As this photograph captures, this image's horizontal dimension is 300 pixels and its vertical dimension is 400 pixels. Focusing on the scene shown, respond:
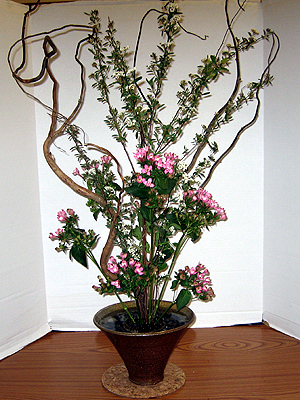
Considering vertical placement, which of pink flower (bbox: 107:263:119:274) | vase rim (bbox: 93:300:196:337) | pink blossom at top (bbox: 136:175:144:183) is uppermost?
pink blossom at top (bbox: 136:175:144:183)

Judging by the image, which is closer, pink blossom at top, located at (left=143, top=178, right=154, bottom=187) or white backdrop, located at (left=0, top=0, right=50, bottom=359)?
pink blossom at top, located at (left=143, top=178, right=154, bottom=187)

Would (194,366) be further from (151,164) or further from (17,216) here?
(17,216)

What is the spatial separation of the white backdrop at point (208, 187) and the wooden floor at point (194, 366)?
0.33 ft

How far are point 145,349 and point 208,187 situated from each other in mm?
636

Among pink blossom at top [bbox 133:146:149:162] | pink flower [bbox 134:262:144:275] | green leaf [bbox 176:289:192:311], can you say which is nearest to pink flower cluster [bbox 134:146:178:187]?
pink blossom at top [bbox 133:146:149:162]

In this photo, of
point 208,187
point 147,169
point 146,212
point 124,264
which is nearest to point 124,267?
point 124,264

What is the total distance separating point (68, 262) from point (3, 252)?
0.83 ft

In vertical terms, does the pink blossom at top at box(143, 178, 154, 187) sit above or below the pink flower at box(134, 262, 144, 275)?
above

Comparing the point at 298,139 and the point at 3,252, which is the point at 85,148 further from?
the point at 298,139

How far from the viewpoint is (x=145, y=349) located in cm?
101

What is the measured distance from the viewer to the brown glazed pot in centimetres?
100

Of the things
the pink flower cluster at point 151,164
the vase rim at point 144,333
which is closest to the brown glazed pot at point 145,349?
the vase rim at point 144,333

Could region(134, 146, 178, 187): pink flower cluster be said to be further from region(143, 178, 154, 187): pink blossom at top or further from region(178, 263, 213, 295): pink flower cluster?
region(178, 263, 213, 295): pink flower cluster

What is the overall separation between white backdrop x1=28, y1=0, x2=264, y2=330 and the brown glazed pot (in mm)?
381
